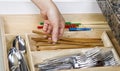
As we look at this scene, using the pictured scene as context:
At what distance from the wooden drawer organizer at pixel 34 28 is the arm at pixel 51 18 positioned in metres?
0.04

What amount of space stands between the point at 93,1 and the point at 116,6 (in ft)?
0.93

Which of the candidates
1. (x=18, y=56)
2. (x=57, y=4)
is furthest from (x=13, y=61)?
(x=57, y=4)

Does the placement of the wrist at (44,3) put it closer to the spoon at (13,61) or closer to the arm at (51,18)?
the arm at (51,18)

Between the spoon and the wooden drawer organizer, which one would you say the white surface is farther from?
the spoon

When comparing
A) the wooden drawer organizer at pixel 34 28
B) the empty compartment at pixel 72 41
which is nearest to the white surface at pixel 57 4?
the wooden drawer organizer at pixel 34 28

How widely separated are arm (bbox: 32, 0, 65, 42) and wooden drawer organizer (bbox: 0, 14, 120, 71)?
43mm

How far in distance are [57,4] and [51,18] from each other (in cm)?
13

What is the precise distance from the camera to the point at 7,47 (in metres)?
0.77

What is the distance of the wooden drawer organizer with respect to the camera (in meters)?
0.71

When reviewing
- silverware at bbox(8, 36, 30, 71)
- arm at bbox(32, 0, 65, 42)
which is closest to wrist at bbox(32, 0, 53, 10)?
arm at bbox(32, 0, 65, 42)

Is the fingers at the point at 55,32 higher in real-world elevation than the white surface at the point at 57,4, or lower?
A: lower

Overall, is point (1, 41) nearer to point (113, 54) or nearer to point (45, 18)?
point (45, 18)

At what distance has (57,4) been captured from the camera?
894mm

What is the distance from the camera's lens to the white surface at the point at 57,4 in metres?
0.86
